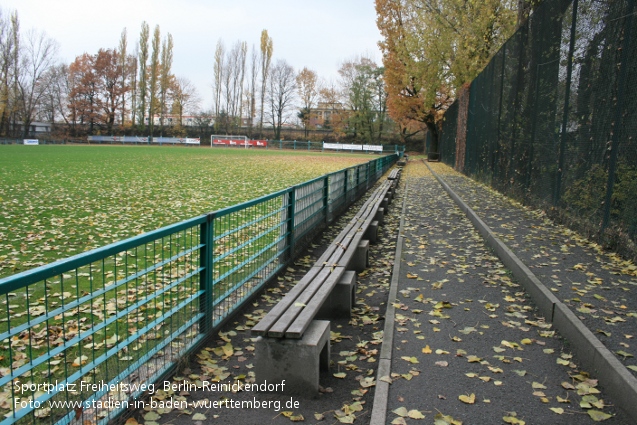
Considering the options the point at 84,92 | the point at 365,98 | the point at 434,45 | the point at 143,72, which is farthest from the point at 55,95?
the point at 434,45

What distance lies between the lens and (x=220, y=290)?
197 inches

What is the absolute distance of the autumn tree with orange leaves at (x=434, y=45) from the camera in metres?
26.5

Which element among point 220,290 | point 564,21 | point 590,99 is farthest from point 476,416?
point 564,21

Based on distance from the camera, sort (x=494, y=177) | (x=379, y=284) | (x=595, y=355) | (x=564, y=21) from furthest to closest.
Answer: (x=494, y=177), (x=564, y=21), (x=379, y=284), (x=595, y=355)

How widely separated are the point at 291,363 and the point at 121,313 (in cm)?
122

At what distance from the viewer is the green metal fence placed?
2883mm

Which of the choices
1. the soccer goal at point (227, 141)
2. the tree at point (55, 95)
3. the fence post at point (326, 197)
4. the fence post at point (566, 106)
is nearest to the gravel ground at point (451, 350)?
the fence post at point (566, 106)

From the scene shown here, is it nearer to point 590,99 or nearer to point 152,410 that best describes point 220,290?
point 152,410

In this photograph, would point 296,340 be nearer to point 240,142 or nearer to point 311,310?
point 311,310

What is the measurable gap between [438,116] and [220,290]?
41216 millimetres

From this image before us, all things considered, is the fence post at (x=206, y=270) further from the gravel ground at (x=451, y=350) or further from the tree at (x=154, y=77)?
the tree at (x=154, y=77)

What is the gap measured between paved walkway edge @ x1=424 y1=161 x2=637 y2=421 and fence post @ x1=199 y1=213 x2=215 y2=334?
3.14 meters

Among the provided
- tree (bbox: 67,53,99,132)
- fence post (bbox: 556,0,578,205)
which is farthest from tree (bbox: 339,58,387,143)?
fence post (bbox: 556,0,578,205)

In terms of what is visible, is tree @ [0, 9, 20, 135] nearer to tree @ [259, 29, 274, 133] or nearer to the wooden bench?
tree @ [259, 29, 274, 133]
